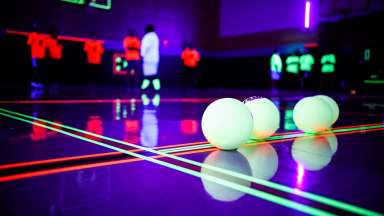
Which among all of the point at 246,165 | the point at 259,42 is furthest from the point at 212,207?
the point at 259,42

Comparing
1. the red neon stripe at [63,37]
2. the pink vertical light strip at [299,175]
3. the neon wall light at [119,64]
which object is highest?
the red neon stripe at [63,37]

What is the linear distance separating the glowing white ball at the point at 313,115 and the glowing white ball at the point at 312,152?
0.64 feet

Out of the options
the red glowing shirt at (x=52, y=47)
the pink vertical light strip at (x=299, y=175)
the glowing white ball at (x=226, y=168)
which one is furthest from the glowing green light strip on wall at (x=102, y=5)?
the pink vertical light strip at (x=299, y=175)

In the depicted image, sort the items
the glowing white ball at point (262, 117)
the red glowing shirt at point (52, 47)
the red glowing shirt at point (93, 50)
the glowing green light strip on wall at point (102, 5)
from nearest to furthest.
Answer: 1. the glowing white ball at point (262, 117)
2. the red glowing shirt at point (52, 47)
3. the red glowing shirt at point (93, 50)
4. the glowing green light strip on wall at point (102, 5)

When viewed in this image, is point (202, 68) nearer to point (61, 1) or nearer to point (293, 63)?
point (293, 63)

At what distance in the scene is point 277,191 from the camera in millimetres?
1701

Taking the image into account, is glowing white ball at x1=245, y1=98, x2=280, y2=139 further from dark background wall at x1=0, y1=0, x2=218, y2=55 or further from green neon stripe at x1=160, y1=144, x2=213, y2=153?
dark background wall at x1=0, y1=0, x2=218, y2=55

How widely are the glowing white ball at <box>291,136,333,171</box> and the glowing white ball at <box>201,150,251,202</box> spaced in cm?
42

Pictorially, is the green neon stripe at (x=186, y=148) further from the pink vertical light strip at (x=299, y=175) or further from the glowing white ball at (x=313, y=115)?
the glowing white ball at (x=313, y=115)

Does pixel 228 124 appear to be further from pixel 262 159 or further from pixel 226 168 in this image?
pixel 226 168

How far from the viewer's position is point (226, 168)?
7.01 ft

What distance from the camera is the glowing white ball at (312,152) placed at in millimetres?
2336

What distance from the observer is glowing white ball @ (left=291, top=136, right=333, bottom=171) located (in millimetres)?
2336

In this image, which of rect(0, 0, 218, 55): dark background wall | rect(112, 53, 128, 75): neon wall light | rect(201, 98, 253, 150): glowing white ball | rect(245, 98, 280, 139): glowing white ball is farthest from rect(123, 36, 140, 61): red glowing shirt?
rect(201, 98, 253, 150): glowing white ball
